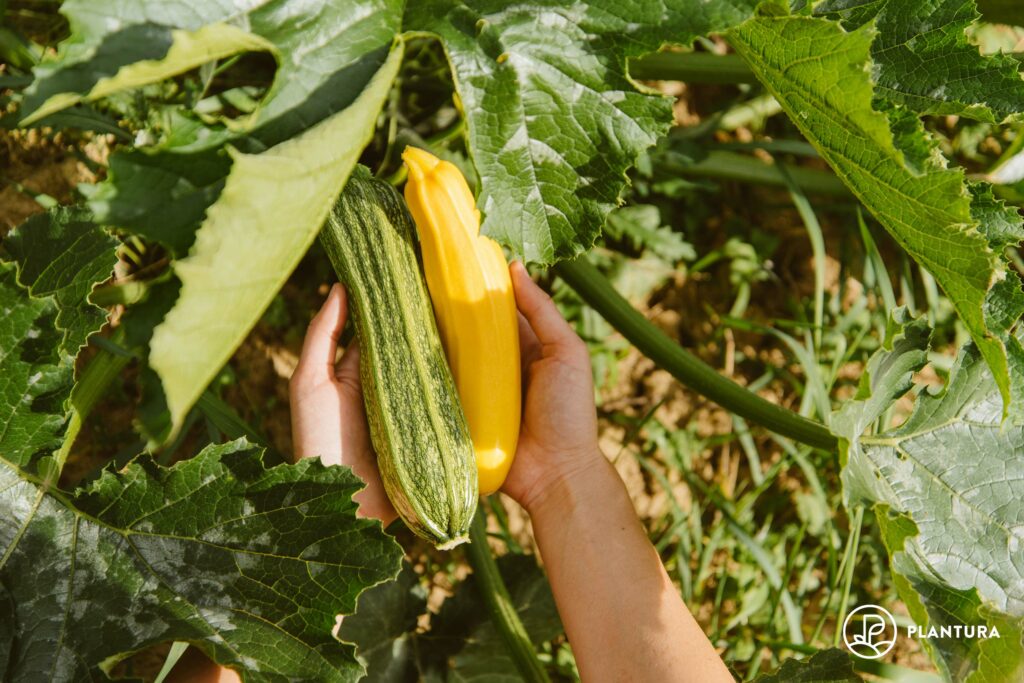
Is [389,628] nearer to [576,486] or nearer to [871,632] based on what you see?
[576,486]

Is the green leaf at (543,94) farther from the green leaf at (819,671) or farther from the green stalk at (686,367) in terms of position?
the green leaf at (819,671)

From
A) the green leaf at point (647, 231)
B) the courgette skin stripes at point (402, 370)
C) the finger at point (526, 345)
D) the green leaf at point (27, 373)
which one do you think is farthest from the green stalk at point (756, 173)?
the green leaf at point (27, 373)

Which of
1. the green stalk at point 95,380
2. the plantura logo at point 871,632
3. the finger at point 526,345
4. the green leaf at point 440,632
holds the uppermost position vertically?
the finger at point 526,345

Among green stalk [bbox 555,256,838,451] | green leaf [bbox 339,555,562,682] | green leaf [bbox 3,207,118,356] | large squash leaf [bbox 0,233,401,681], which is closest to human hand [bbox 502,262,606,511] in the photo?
green stalk [bbox 555,256,838,451]

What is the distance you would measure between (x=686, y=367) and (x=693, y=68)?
0.66 metres

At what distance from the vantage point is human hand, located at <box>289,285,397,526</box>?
1682mm

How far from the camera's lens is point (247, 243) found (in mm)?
925

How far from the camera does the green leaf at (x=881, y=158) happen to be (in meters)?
1.06

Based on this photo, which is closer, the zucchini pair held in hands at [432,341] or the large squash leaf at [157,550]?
the large squash leaf at [157,550]

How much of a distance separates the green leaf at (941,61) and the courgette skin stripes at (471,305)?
0.74 m

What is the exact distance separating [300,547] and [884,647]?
1791 millimetres

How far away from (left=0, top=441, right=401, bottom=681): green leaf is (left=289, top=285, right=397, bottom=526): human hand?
296 mm

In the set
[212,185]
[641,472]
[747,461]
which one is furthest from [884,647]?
[212,185]

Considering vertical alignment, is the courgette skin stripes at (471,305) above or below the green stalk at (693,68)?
below
